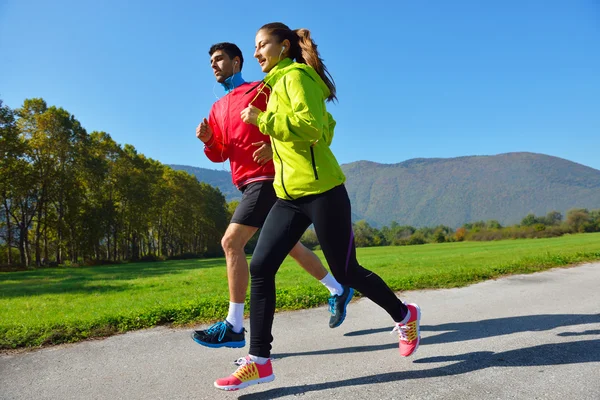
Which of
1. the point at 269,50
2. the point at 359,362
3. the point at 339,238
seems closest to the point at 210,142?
the point at 269,50

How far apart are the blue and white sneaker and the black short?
79 cm

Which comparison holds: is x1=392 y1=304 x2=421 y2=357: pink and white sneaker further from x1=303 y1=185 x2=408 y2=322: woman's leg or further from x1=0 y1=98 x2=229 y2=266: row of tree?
x1=0 y1=98 x2=229 y2=266: row of tree

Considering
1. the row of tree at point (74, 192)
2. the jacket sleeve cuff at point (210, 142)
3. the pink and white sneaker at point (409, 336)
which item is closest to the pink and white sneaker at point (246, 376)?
the pink and white sneaker at point (409, 336)

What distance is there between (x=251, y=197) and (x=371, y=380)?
1555mm

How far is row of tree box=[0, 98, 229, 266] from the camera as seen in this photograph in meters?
30.9

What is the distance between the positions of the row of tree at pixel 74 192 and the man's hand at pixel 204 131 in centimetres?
2858

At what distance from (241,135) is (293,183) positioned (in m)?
0.82

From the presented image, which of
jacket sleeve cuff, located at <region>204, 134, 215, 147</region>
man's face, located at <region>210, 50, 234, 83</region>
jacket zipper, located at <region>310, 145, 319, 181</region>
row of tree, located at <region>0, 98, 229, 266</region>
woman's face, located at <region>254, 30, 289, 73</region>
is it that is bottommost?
jacket zipper, located at <region>310, 145, 319, 181</region>

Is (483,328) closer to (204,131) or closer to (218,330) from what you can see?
(218,330)

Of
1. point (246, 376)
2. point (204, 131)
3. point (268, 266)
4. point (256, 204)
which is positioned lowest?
point (246, 376)

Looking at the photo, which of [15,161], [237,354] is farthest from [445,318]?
[15,161]

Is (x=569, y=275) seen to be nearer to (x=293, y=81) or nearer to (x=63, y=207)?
(x=293, y=81)

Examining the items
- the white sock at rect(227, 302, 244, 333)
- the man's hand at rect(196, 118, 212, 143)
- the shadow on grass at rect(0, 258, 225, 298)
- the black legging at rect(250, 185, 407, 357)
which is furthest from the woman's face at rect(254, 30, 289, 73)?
the shadow on grass at rect(0, 258, 225, 298)

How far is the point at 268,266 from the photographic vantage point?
2771 millimetres
